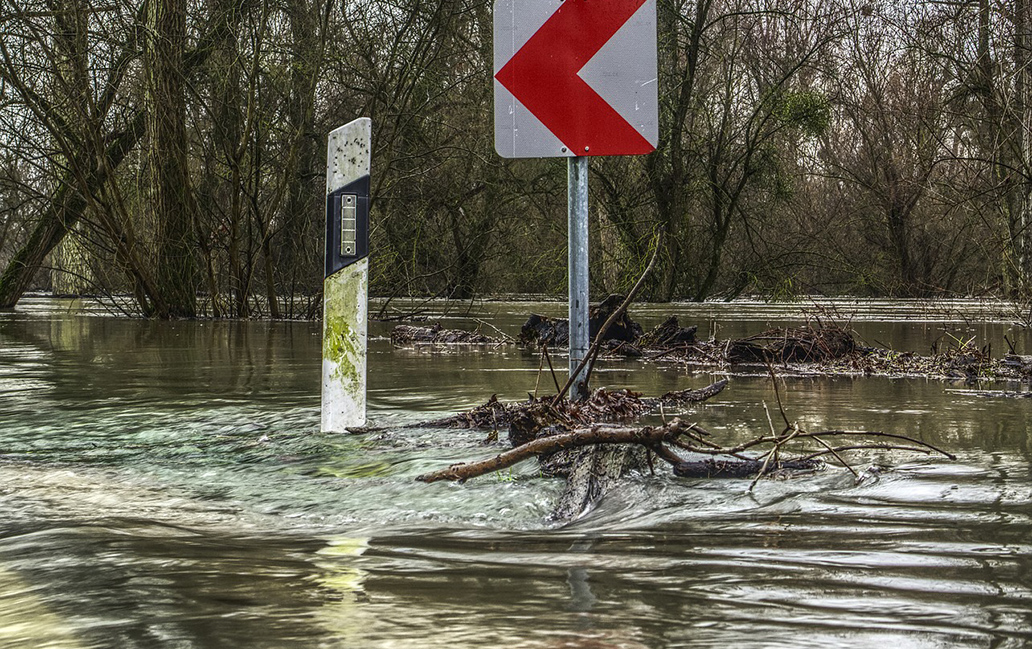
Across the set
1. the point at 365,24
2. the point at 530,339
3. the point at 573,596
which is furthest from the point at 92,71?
the point at 573,596

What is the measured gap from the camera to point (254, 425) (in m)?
5.59

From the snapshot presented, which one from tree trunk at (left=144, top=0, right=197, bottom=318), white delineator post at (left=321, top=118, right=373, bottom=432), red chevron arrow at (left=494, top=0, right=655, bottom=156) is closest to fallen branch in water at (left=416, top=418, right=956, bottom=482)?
white delineator post at (left=321, top=118, right=373, bottom=432)

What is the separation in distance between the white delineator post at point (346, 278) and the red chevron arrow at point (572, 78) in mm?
769

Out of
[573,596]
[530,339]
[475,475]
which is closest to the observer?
[573,596]

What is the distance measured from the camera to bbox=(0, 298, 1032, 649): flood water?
221 cm

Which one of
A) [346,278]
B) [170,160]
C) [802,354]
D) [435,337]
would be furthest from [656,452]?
[170,160]

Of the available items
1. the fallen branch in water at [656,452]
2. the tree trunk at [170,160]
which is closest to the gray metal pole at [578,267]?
the fallen branch in water at [656,452]

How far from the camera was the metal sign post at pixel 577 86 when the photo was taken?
5180mm

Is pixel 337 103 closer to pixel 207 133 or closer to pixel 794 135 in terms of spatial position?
pixel 207 133

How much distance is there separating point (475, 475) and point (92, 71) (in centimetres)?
1223

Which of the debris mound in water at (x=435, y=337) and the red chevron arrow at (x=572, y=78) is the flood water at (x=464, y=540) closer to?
the red chevron arrow at (x=572, y=78)

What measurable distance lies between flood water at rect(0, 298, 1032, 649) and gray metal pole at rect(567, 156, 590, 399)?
0.54 m

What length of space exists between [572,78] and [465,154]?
1734 centimetres

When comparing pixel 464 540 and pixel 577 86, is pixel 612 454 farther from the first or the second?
pixel 577 86
